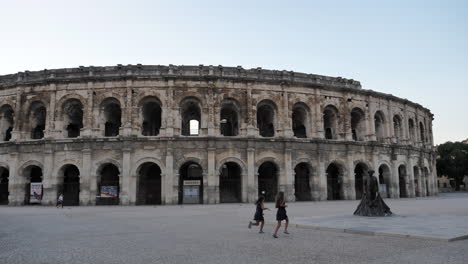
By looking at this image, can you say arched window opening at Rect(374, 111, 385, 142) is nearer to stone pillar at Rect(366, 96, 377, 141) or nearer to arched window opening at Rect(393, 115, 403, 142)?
stone pillar at Rect(366, 96, 377, 141)

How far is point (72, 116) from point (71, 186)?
5.16m

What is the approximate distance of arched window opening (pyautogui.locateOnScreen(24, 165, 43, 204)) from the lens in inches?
910

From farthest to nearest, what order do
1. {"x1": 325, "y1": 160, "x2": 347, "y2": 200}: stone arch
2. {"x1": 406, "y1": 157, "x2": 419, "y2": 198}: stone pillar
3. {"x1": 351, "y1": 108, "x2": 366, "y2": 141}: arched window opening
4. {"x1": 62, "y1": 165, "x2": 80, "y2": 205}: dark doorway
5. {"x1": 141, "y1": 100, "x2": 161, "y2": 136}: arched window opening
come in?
{"x1": 406, "y1": 157, "x2": 419, "y2": 198}: stone pillar
{"x1": 351, "y1": 108, "x2": 366, "y2": 141}: arched window opening
{"x1": 325, "y1": 160, "x2": 347, "y2": 200}: stone arch
{"x1": 141, "y1": 100, "x2": 161, "y2": 136}: arched window opening
{"x1": 62, "y1": 165, "x2": 80, "y2": 205}: dark doorway

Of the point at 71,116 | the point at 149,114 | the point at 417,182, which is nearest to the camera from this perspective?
the point at 71,116

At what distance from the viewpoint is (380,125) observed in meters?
29.6

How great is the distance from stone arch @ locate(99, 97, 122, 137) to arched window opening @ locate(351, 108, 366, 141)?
1859 centimetres

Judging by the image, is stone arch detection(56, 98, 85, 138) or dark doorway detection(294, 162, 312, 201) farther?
dark doorway detection(294, 162, 312, 201)

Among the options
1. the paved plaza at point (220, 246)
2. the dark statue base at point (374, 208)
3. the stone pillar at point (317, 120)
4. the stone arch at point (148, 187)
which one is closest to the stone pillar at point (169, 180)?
the stone arch at point (148, 187)

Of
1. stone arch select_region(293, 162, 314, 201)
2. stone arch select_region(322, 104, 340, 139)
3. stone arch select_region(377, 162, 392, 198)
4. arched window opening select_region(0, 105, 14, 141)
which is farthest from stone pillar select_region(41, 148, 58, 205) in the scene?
stone arch select_region(377, 162, 392, 198)

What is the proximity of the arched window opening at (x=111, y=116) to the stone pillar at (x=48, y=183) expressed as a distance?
13.3 feet

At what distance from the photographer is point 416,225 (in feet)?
32.5

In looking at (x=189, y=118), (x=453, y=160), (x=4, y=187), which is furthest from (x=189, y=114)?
(x=453, y=160)

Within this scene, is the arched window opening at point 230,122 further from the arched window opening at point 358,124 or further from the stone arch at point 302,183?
the arched window opening at point 358,124

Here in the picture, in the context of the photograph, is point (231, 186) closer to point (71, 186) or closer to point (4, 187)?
point (71, 186)
